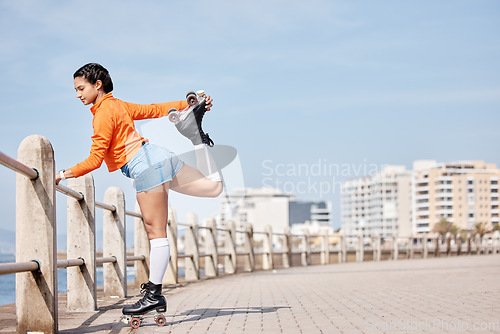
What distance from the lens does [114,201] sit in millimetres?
8188

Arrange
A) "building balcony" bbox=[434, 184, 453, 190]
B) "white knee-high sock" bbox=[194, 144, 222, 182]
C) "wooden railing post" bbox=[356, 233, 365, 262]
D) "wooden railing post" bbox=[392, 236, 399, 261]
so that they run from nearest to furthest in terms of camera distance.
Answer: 1. "white knee-high sock" bbox=[194, 144, 222, 182]
2. "wooden railing post" bbox=[356, 233, 365, 262]
3. "wooden railing post" bbox=[392, 236, 399, 261]
4. "building balcony" bbox=[434, 184, 453, 190]

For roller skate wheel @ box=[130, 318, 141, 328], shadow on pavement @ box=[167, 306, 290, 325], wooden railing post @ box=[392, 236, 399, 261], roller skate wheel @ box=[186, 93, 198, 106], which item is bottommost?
wooden railing post @ box=[392, 236, 399, 261]

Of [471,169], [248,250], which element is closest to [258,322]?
[248,250]

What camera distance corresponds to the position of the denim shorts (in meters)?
5.16

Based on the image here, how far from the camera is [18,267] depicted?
14.2ft

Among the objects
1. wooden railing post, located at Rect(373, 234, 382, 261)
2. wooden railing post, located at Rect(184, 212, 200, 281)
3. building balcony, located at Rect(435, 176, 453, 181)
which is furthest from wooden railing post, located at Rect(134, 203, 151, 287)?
building balcony, located at Rect(435, 176, 453, 181)

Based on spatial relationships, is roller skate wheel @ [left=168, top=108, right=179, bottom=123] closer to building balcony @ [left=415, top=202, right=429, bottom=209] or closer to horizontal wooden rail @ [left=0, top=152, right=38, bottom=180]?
horizontal wooden rail @ [left=0, top=152, right=38, bottom=180]

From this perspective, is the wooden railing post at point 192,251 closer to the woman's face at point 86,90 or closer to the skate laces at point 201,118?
the skate laces at point 201,118

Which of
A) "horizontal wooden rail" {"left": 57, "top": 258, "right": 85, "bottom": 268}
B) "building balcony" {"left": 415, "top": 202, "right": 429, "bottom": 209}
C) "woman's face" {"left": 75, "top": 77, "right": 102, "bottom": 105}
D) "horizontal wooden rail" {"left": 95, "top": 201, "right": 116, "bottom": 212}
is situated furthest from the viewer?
"building balcony" {"left": 415, "top": 202, "right": 429, "bottom": 209}

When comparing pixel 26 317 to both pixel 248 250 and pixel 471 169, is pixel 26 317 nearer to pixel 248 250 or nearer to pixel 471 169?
pixel 248 250

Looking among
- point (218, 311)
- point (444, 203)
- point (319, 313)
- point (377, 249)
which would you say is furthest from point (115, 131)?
point (444, 203)

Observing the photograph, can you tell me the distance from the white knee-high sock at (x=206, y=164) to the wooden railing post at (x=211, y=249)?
940cm

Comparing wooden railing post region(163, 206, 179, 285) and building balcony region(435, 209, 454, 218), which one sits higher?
wooden railing post region(163, 206, 179, 285)

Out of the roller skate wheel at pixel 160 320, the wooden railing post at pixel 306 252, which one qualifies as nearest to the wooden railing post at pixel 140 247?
the roller skate wheel at pixel 160 320
